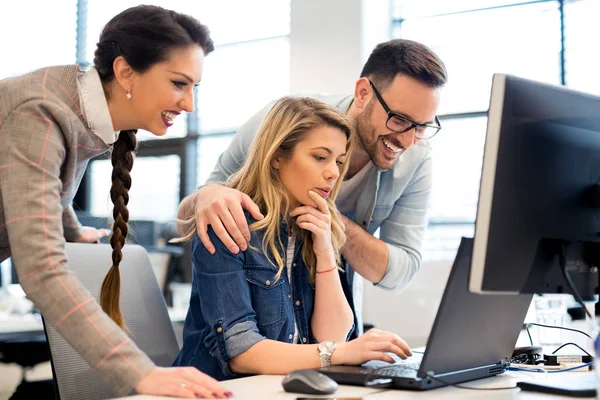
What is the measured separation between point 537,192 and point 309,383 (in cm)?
46

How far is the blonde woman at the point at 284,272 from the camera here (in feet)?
4.63

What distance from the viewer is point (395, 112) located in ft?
6.35

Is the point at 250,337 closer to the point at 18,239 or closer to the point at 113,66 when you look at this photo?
the point at 18,239

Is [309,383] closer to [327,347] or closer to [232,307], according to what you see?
[327,347]

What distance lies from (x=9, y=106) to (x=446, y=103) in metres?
3.93

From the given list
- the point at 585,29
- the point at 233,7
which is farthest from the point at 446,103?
the point at 233,7

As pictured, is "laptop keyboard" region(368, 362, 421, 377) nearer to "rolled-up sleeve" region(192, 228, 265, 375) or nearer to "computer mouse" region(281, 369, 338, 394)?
"computer mouse" region(281, 369, 338, 394)

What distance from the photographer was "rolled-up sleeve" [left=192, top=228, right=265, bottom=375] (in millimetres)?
1438

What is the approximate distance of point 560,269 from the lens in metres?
1.11

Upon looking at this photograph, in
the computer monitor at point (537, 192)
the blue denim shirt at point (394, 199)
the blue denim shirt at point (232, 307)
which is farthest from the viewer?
the blue denim shirt at point (394, 199)

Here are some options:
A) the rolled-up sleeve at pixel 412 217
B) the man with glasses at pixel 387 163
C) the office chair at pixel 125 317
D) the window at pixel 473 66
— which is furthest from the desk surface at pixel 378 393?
the window at pixel 473 66

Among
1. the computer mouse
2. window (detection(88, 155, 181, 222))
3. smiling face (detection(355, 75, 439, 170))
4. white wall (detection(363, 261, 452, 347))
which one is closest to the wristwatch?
the computer mouse

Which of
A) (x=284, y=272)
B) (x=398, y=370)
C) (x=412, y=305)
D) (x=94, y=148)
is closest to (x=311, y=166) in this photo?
(x=284, y=272)

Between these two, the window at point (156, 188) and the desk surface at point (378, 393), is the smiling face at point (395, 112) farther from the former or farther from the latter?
the window at point (156, 188)
